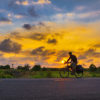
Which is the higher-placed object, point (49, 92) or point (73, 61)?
point (73, 61)

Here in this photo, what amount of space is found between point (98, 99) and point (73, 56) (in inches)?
645

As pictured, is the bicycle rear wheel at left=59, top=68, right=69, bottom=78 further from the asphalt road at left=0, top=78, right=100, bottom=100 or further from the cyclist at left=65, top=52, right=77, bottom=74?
the asphalt road at left=0, top=78, right=100, bottom=100

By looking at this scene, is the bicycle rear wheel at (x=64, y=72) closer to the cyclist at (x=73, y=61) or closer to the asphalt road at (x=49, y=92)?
the cyclist at (x=73, y=61)

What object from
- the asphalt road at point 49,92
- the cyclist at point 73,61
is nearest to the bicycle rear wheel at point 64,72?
the cyclist at point 73,61

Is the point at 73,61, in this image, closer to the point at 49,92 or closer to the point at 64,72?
the point at 64,72

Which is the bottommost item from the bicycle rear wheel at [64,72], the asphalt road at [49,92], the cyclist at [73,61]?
the asphalt road at [49,92]

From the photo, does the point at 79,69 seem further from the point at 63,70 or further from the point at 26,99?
the point at 26,99

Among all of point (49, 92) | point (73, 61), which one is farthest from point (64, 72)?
point (49, 92)

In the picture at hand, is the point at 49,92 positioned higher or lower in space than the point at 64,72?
lower

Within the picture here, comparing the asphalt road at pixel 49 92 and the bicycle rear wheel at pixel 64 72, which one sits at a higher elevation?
the bicycle rear wheel at pixel 64 72

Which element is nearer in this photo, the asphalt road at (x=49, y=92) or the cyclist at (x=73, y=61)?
the asphalt road at (x=49, y=92)

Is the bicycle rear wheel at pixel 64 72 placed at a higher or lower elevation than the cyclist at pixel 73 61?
lower

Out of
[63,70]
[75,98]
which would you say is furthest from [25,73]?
[75,98]

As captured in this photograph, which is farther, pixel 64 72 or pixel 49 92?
pixel 64 72
